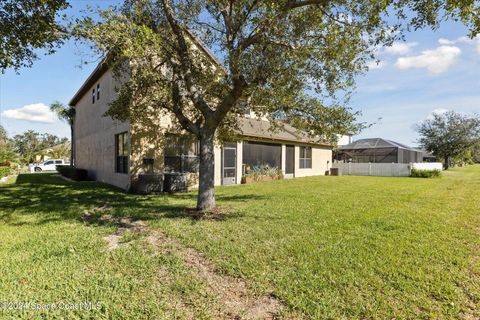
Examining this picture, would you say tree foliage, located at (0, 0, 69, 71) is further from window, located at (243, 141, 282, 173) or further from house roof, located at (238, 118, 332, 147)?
window, located at (243, 141, 282, 173)

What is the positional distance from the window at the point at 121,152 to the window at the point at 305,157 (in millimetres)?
13791

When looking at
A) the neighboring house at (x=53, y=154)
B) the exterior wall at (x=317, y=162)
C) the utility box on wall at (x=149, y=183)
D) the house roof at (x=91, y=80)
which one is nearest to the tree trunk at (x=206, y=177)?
the utility box on wall at (x=149, y=183)

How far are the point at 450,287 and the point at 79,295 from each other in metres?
4.79

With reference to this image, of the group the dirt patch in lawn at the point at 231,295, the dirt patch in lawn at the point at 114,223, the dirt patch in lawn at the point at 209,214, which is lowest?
the dirt patch in lawn at the point at 231,295

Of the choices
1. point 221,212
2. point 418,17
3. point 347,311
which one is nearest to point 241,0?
point 418,17

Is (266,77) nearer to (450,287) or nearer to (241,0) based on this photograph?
(241,0)

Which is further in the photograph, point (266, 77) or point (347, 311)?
point (266, 77)

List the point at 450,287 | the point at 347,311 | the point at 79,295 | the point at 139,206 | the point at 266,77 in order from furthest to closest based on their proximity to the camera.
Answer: the point at 139,206 → the point at 266,77 → the point at 450,287 → the point at 79,295 → the point at 347,311

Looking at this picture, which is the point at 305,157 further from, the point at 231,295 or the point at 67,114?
the point at 67,114

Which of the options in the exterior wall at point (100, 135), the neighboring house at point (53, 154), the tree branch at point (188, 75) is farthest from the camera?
the neighboring house at point (53, 154)

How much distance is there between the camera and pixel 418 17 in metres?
6.65

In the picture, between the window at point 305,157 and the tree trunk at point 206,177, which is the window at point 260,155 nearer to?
the window at point 305,157

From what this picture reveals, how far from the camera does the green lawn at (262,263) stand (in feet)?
10.5

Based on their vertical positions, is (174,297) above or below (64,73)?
below
